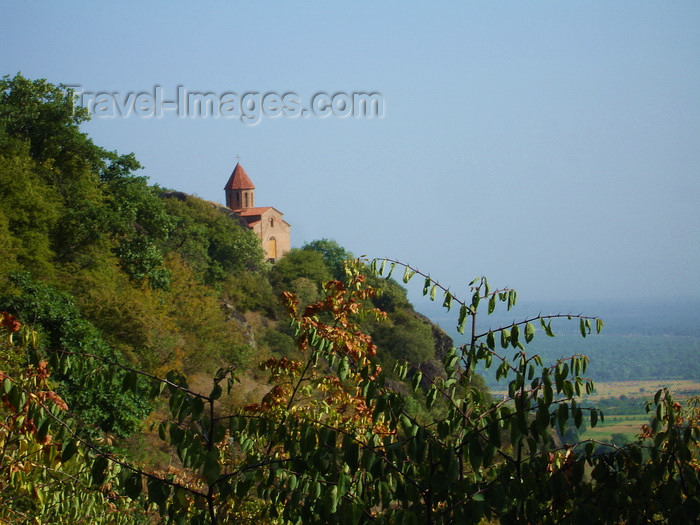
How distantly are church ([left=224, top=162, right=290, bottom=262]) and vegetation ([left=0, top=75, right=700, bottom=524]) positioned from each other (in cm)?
662

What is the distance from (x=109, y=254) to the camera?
105 feet

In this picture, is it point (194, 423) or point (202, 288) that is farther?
point (202, 288)

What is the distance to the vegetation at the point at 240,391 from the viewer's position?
3752 millimetres

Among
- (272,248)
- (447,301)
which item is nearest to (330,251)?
(272,248)

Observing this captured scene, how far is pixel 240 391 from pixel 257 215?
147 ft

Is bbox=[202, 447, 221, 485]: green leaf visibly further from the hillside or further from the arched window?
the arched window

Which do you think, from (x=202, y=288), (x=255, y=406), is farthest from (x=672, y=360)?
(x=255, y=406)

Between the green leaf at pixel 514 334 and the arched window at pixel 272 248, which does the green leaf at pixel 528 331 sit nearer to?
the green leaf at pixel 514 334

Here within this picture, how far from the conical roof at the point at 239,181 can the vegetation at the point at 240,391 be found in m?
13.5

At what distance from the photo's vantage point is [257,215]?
75.0 meters

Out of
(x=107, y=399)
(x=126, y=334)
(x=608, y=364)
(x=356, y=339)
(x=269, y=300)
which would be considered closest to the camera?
(x=356, y=339)

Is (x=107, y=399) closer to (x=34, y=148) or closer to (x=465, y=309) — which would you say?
(x=34, y=148)

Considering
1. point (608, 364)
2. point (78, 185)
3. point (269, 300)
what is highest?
point (78, 185)

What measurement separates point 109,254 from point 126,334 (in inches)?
265
